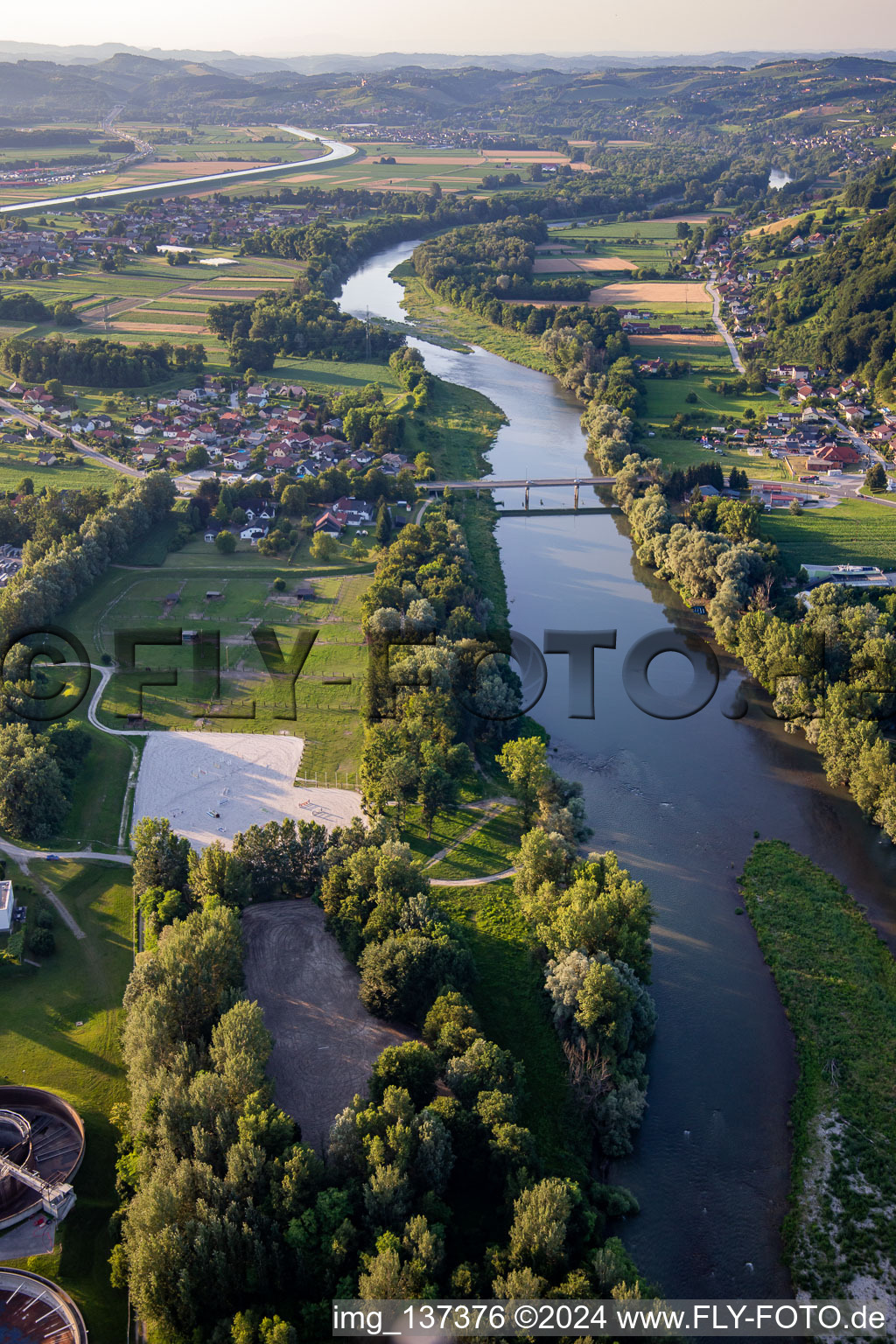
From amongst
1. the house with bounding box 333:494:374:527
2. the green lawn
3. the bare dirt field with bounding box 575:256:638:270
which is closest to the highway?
the bare dirt field with bounding box 575:256:638:270

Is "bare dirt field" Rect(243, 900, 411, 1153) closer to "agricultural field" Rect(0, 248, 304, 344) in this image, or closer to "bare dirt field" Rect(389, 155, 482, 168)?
"agricultural field" Rect(0, 248, 304, 344)

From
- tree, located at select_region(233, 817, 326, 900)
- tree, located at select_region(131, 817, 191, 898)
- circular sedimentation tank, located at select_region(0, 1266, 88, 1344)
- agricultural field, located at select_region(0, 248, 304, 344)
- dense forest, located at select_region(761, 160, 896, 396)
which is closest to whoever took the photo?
circular sedimentation tank, located at select_region(0, 1266, 88, 1344)

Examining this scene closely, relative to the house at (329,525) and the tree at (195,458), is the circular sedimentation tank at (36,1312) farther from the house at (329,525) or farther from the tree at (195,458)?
the tree at (195,458)

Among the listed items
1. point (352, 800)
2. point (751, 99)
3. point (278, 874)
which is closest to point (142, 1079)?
point (278, 874)

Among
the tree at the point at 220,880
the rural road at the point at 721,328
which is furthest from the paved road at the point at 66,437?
the rural road at the point at 721,328

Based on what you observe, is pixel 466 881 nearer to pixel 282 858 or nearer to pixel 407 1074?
pixel 282 858

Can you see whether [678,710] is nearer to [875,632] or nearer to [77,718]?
[875,632]
